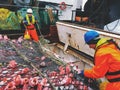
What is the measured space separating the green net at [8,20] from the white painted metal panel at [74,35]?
2.37 metres

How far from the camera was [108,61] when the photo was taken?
3623 millimetres

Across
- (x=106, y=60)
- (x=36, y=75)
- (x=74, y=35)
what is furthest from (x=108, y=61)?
(x=74, y=35)

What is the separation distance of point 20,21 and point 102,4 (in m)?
4.95

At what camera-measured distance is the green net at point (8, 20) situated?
10.3m

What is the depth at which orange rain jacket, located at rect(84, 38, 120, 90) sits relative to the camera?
3.59 m

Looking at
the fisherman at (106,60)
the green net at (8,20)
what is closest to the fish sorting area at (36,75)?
the fisherman at (106,60)

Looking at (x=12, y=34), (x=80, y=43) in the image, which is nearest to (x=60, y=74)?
(x=80, y=43)

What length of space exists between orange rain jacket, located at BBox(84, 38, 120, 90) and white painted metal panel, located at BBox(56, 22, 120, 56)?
272cm

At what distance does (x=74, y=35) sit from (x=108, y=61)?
4.74 m

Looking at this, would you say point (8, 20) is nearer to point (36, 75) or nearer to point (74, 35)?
point (74, 35)

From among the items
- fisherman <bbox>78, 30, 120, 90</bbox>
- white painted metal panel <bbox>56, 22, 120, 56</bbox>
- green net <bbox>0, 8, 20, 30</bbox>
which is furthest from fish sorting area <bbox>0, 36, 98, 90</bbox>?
green net <bbox>0, 8, 20, 30</bbox>

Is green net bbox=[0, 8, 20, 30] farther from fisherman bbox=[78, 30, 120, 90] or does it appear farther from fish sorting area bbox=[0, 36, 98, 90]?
fisherman bbox=[78, 30, 120, 90]

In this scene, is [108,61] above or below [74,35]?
above

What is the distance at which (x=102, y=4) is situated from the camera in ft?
24.2
